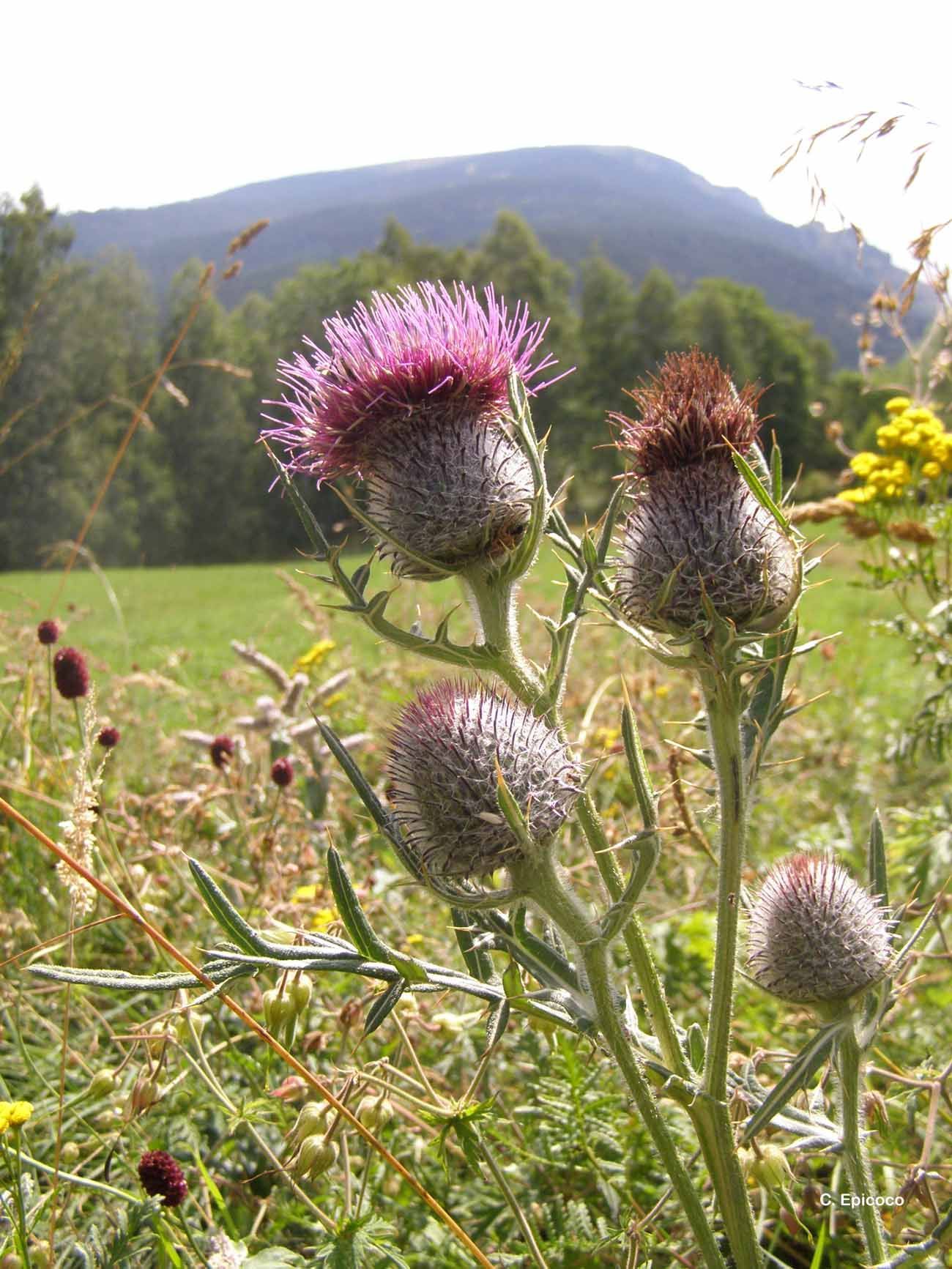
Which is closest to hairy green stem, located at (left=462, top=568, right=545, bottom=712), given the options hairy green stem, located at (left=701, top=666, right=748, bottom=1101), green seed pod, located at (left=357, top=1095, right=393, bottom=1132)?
hairy green stem, located at (left=701, top=666, right=748, bottom=1101)

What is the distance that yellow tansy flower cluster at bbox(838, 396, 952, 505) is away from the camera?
4395mm

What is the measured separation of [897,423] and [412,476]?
322 cm

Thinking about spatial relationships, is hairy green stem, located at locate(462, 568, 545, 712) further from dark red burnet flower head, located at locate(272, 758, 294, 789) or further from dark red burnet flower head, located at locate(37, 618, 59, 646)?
dark red burnet flower head, located at locate(37, 618, 59, 646)

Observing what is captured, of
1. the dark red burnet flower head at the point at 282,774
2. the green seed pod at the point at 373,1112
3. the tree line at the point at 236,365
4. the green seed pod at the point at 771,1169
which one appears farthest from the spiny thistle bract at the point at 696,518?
the tree line at the point at 236,365

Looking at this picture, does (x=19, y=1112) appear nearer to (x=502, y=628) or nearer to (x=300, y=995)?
(x=300, y=995)

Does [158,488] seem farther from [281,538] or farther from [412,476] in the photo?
[412,476]

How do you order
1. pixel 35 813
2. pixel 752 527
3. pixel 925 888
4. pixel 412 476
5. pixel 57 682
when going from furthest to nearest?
1. pixel 35 813
2. pixel 925 888
3. pixel 57 682
4. pixel 412 476
5. pixel 752 527

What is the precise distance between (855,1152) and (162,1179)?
4.36ft

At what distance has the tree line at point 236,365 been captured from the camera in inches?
1828

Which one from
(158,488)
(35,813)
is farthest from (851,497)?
(158,488)

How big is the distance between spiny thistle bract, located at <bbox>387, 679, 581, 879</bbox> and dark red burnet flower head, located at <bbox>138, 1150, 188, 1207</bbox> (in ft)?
2.69

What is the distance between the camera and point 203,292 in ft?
13.3

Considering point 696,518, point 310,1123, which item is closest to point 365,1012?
point 310,1123

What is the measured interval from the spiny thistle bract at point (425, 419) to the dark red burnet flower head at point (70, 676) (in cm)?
131
